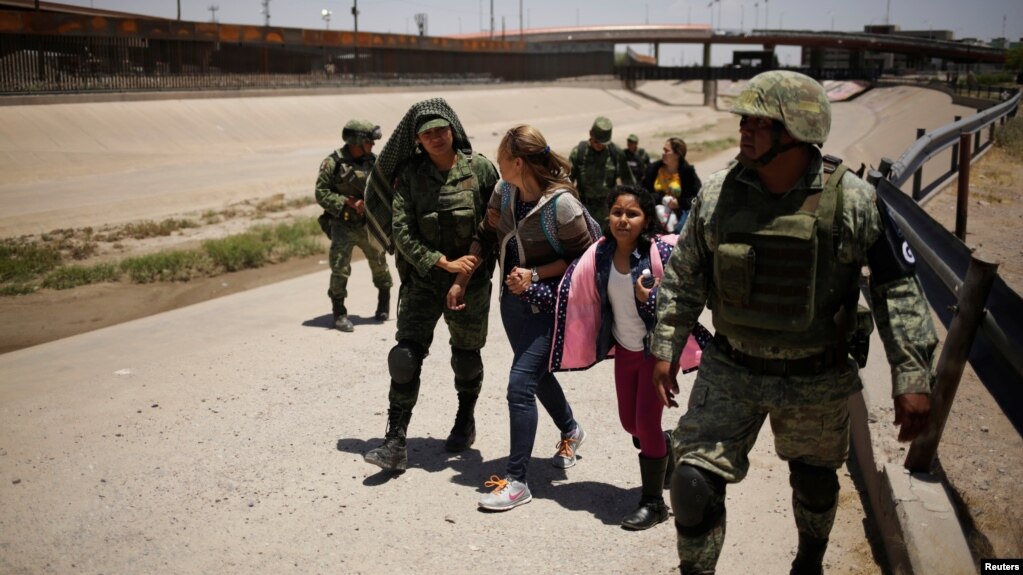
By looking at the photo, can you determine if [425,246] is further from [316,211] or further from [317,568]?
[316,211]

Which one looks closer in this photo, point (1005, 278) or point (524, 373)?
point (524, 373)

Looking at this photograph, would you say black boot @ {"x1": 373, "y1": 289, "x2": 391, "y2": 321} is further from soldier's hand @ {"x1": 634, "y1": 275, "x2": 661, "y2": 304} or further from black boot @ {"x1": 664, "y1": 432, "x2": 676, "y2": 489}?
soldier's hand @ {"x1": 634, "y1": 275, "x2": 661, "y2": 304}

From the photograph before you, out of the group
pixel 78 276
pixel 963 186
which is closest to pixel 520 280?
pixel 963 186

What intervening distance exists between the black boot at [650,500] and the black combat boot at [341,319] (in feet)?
15.1

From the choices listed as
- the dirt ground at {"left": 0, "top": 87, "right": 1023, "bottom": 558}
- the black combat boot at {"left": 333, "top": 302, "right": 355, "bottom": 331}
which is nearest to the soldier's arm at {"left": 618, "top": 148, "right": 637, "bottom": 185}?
the black combat boot at {"left": 333, "top": 302, "right": 355, "bottom": 331}

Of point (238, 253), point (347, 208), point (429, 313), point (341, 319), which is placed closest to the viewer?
point (429, 313)

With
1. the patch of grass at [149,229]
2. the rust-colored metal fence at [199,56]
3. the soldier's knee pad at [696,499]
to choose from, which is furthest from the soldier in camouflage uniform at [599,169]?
the rust-colored metal fence at [199,56]

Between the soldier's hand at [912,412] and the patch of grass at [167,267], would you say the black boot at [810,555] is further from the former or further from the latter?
the patch of grass at [167,267]

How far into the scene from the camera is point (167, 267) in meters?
13.3

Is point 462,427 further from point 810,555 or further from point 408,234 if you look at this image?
point 810,555

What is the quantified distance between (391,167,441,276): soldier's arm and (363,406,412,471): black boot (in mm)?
812

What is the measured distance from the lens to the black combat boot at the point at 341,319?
8.70 metres

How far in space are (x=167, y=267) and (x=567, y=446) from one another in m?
9.42

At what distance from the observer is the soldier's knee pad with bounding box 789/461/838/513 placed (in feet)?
11.9
